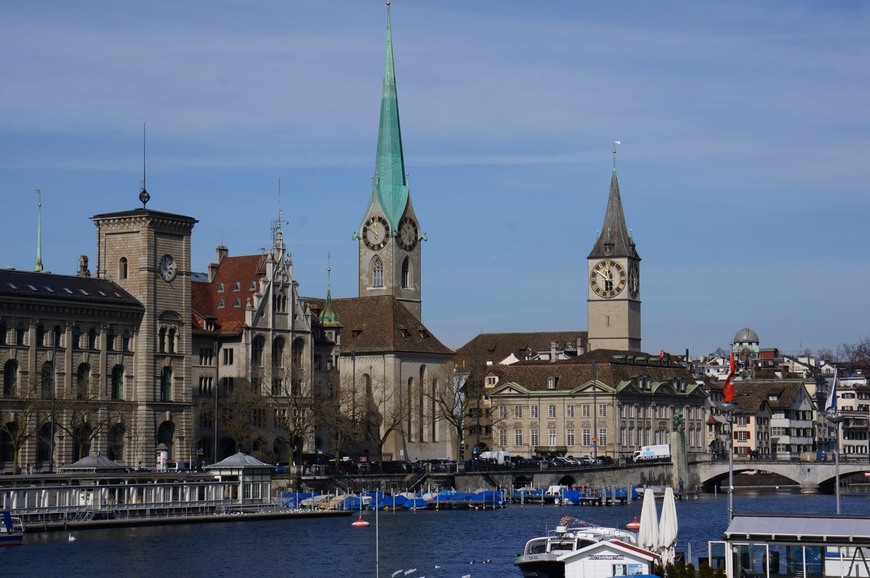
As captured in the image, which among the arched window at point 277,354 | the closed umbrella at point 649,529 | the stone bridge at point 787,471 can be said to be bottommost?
the stone bridge at point 787,471

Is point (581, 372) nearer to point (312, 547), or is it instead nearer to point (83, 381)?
point (83, 381)

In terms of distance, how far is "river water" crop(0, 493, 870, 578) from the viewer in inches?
3322

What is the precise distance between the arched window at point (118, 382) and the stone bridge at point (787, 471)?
63676 mm

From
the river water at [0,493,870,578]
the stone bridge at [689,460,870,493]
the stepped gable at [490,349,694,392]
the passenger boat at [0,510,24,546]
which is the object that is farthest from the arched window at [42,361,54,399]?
the stepped gable at [490,349,694,392]

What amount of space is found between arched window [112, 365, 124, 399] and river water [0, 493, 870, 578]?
21026 millimetres

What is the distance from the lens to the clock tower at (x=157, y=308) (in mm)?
134125

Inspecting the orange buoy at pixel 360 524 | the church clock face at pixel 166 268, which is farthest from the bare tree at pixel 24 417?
the orange buoy at pixel 360 524

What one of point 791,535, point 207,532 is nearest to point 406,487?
point 207,532

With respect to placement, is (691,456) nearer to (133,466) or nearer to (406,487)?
(406,487)

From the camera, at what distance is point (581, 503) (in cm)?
14912

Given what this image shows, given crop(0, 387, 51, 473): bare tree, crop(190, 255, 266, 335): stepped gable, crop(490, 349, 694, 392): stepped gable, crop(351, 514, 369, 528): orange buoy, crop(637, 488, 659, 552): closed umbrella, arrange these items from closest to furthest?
crop(637, 488, 659, 552): closed umbrella, crop(351, 514, 369, 528): orange buoy, crop(0, 387, 51, 473): bare tree, crop(190, 255, 266, 335): stepped gable, crop(490, 349, 694, 392): stepped gable

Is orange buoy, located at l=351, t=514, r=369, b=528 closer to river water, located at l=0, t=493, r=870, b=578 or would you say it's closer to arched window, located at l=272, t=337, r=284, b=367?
river water, located at l=0, t=493, r=870, b=578

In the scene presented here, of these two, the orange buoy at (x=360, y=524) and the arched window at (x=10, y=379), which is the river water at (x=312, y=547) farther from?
the arched window at (x=10, y=379)

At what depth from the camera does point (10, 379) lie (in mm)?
125375
